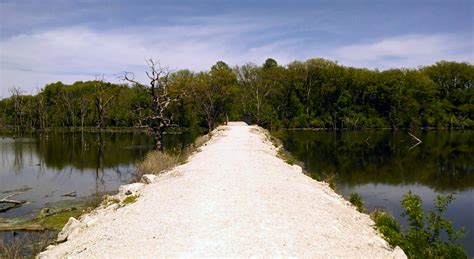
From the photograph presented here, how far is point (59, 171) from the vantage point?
108 feet

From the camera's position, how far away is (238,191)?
14484mm

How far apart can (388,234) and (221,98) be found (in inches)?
2210

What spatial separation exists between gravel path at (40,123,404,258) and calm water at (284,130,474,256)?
5.20 meters

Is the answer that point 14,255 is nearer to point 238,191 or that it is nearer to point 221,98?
point 238,191

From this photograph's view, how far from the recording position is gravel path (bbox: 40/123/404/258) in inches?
385

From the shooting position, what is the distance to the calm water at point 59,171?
2395 cm

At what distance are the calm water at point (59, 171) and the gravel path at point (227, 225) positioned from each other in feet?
28.0

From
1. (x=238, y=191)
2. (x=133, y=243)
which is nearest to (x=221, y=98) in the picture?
(x=238, y=191)

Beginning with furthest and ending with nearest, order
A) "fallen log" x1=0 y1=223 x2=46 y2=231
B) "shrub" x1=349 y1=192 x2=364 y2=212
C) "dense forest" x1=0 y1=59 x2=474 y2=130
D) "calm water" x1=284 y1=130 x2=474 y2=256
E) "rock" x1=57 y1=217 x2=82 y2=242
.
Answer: "dense forest" x1=0 y1=59 x2=474 y2=130 → "calm water" x1=284 y1=130 x2=474 y2=256 → "fallen log" x1=0 y1=223 x2=46 y2=231 → "shrub" x1=349 y1=192 x2=364 y2=212 → "rock" x1=57 y1=217 x2=82 y2=242

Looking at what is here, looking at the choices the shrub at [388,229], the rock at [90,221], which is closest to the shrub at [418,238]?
the shrub at [388,229]

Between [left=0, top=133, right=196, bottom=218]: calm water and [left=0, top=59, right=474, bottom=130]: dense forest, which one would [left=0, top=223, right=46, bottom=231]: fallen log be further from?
[left=0, top=59, right=474, bottom=130]: dense forest

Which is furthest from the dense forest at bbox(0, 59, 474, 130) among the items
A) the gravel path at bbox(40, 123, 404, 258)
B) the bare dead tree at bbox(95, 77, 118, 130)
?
the gravel path at bbox(40, 123, 404, 258)

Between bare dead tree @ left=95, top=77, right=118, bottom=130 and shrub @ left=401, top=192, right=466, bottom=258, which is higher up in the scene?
bare dead tree @ left=95, top=77, right=118, bottom=130

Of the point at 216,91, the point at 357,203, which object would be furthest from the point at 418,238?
the point at 216,91
